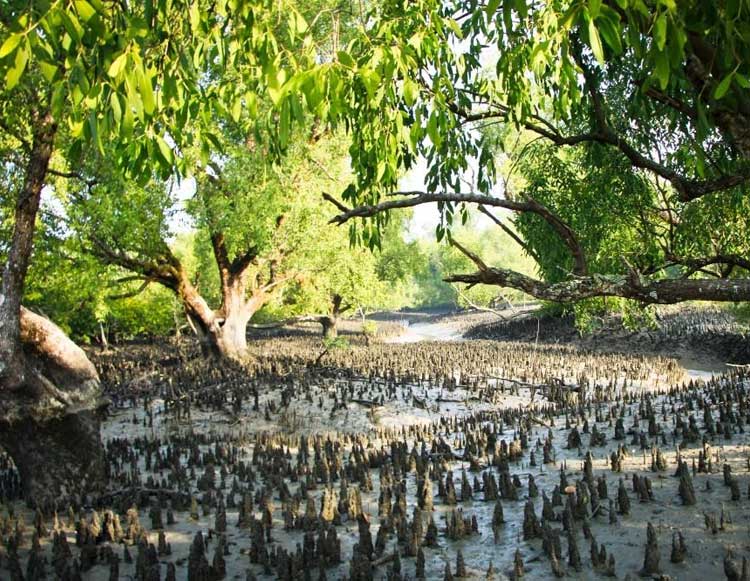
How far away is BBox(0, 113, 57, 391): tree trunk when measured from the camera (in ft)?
21.0

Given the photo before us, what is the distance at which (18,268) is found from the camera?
22.6ft

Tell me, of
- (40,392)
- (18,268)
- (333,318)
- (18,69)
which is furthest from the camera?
(333,318)

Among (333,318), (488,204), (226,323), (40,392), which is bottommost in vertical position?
(40,392)

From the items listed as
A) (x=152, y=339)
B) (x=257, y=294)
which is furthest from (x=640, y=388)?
(x=152, y=339)

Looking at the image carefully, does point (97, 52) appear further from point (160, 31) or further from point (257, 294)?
point (257, 294)

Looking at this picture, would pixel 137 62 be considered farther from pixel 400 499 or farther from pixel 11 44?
pixel 400 499

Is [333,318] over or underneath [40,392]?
over

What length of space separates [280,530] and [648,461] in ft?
13.7

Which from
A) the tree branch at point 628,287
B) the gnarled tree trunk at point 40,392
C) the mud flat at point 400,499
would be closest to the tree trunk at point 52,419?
the gnarled tree trunk at point 40,392

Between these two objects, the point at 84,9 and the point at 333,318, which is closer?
the point at 84,9

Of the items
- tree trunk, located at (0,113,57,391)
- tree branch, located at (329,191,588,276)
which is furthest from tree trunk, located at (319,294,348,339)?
tree branch, located at (329,191,588,276)

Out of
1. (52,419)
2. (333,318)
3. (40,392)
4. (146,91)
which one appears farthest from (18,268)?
(333,318)

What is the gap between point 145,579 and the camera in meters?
4.84

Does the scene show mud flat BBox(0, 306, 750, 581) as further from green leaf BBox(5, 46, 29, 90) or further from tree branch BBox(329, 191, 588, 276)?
green leaf BBox(5, 46, 29, 90)
